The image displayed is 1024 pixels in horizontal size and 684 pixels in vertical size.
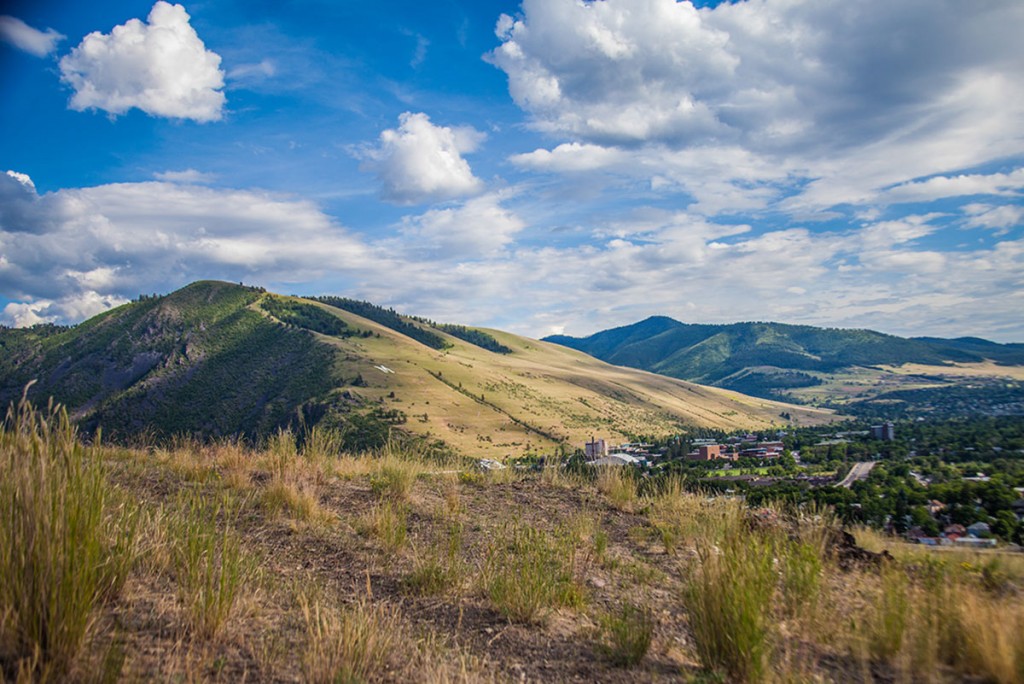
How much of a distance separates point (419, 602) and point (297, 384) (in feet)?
336

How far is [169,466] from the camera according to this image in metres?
8.89

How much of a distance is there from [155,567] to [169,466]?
18.0 feet

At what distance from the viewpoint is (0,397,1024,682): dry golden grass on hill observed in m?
2.93

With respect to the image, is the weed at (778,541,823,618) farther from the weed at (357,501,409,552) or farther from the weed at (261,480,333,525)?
the weed at (261,480,333,525)

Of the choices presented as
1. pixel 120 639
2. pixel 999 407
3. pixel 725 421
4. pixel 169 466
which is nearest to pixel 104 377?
pixel 169 466

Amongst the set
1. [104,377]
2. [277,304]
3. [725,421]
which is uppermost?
[277,304]

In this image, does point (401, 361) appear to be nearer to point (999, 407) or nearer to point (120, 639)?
point (120, 639)

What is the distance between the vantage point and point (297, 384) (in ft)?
324

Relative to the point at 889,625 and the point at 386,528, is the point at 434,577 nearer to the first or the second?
the point at 386,528

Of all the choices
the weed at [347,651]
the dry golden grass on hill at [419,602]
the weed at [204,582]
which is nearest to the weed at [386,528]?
the dry golden grass on hill at [419,602]

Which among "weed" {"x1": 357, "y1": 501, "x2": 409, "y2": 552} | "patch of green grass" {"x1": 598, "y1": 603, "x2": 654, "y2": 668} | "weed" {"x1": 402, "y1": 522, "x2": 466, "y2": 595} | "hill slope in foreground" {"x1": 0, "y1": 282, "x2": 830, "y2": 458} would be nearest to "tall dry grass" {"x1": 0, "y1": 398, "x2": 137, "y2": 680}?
"weed" {"x1": 402, "y1": 522, "x2": 466, "y2": 595}

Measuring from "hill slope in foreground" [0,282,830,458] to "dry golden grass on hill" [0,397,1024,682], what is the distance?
54.5 metres

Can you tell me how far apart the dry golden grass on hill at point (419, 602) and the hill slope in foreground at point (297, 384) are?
54453 mm

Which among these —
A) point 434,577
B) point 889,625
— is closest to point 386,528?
point 434,577
